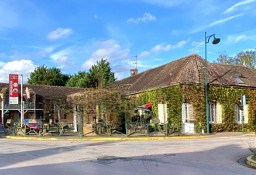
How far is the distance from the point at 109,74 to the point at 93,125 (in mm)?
41791

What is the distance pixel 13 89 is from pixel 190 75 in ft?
57.4

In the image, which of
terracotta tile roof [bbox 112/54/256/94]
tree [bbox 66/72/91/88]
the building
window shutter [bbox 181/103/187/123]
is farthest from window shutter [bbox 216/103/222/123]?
tree [bbox 66/72/91/88]

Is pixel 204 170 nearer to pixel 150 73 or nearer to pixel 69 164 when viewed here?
pixel 69 164

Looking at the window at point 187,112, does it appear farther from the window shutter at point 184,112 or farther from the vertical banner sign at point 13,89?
the vertical banner sign at point 13,89

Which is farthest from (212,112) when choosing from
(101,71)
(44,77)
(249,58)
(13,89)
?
(44,77)

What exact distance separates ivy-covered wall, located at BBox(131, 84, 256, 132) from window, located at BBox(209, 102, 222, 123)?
30cm

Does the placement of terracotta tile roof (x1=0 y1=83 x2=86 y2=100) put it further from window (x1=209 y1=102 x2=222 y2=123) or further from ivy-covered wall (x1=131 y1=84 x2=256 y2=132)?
window (x1=209 y1=102 x2=222 y2=123)

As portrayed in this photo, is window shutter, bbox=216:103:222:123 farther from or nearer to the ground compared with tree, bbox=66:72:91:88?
nearer to the ground

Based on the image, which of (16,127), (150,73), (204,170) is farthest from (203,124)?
(204,170)

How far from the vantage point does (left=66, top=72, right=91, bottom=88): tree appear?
69.6m

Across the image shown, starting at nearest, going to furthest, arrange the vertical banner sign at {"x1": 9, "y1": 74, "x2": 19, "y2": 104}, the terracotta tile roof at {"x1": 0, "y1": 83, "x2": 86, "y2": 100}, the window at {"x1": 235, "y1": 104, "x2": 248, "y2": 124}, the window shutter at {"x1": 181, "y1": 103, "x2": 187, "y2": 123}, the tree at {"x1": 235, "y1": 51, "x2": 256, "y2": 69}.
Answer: the window shutter at {"x1": 181, "y1": 103, "x2": 187, "y2": 123} < the window at {"x1": 235, "y1": 104, "x2": 248, "y2": 124} < the vertical banner sign at {"x1": 9, "y1": 74, "x2": 19, "y2": 104} < the tree at {"x1": 235, "y1": 51, "x2": 256, "y2": 69} < the terracotta tile roof at {"x1": 0, "y1": 83, "x2": 86, "y2": 100}

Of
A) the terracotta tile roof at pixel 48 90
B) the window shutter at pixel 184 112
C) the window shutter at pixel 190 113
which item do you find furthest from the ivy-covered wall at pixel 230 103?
the terracotta tile roof at pixel 48 90

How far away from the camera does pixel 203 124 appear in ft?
99.6

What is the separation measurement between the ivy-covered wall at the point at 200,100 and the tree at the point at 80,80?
36473mm
